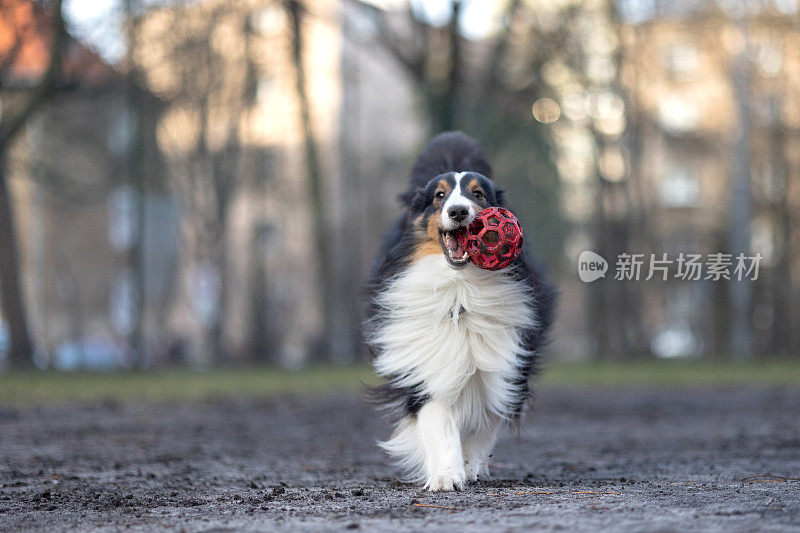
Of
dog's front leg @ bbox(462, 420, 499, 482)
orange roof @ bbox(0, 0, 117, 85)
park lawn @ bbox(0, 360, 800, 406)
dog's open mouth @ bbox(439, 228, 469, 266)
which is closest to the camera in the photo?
dog's open mouth @ bbox(439, 228, 469, 266)

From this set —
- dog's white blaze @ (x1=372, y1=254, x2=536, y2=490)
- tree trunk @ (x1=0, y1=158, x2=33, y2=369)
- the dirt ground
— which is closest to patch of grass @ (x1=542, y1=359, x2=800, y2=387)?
the dirt ground

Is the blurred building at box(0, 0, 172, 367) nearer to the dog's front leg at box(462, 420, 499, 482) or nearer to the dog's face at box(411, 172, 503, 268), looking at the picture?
the dog's face at box(411, 172, 503, 268)

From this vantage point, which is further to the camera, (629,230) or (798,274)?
(798,274)

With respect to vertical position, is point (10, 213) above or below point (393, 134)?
below

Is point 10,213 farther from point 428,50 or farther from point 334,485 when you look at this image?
point 334,485

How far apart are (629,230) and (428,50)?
961 centimetres

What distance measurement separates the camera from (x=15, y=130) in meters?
18.3

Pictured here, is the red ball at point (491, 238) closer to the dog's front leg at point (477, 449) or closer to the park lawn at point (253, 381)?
the dog's front leg at point (477, 449)

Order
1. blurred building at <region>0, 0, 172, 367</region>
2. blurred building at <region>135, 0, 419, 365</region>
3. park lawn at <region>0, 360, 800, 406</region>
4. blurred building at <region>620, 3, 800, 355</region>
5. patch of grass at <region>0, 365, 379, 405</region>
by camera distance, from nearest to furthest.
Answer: patch of grass at <region>0, 365, 379, 405</region> < park lawn at <region>0, 360, 800, 406</region> < blurred building at <region>0, 0, 172, 367</region> < blurred building at <region>135, 0, 419, 365</region> < blurred building at <region>620, 3, 800, 355</region>

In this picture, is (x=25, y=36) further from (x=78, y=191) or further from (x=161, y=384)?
(x=78, y=191)

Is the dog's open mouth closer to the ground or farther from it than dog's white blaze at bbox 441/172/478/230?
closer to the ground

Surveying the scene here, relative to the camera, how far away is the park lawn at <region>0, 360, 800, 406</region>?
16.7 meters

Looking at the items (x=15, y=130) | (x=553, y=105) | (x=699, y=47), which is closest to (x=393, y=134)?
(x=699, y=47)

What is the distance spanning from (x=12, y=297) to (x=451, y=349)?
65.9 feet
